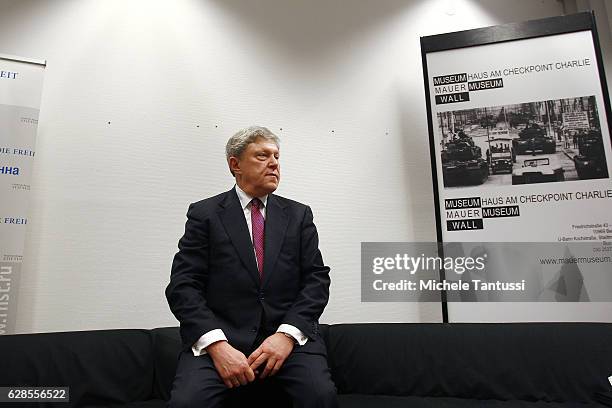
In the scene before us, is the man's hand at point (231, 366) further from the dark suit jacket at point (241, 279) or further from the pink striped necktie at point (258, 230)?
the pink striped necktie at point (258, 230)

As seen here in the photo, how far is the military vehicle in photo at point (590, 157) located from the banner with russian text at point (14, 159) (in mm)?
3084

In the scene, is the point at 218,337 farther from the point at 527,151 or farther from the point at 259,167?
the point at 527,151

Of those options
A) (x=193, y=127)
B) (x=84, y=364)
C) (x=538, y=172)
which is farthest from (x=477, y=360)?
(x=193, y=127)

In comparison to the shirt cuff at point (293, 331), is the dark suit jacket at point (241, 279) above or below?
above

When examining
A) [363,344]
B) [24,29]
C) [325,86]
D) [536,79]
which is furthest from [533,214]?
[24,29]

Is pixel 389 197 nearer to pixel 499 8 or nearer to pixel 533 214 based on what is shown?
pixel 533 214

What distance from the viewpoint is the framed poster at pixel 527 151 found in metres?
2.28

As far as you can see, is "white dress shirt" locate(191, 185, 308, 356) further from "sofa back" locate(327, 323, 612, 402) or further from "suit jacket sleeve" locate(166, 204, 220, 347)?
"sofa back" locate(327, 323, 612, 402)

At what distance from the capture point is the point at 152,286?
8.02ft

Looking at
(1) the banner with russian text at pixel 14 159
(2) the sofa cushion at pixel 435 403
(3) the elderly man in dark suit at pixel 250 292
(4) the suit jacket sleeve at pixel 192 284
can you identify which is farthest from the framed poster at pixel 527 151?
(1) the banner with russian text at pixel 14 159

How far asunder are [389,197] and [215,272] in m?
1.51

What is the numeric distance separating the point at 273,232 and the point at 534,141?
1.75 meters

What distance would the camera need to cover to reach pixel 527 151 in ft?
7.97

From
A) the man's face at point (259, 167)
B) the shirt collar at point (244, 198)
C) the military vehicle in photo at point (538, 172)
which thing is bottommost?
the shirt collar at point (244, 198)
